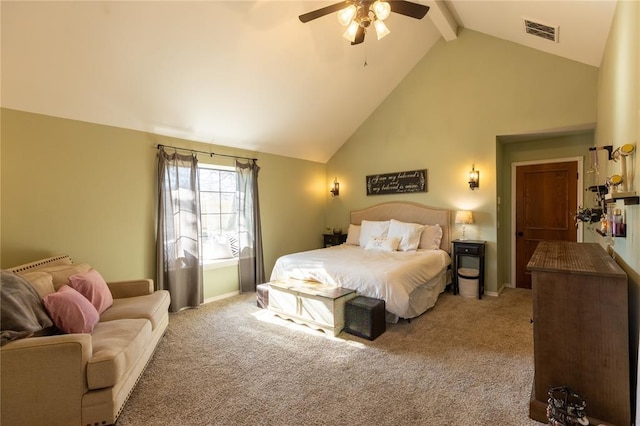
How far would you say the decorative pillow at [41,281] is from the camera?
2264mm

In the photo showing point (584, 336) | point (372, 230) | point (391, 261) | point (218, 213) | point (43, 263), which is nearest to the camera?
point (584, 336)

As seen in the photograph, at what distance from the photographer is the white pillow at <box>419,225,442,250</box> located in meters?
4.58

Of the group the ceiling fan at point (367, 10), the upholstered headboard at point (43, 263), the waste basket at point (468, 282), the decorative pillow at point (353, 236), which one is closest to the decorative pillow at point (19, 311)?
the upholstered headboard at point (43, 263)

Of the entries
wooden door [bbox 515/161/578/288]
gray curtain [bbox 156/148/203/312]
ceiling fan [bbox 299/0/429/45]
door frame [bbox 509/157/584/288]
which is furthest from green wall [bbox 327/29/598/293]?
gray curtain [bbox 156/148/203/312]

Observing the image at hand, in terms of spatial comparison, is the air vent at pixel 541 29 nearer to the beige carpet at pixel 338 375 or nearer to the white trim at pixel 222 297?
the beige carpet at pixel 338 375

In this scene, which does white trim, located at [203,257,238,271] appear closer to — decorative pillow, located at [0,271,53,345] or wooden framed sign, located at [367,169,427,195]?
decorative pillow, located at [0,271,53,345]

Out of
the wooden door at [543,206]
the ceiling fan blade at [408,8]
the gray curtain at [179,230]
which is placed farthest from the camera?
the wooden door at [543,206]

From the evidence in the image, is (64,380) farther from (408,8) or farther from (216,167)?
(408,8)

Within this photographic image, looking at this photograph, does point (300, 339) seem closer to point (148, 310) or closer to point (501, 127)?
point (148, 310)

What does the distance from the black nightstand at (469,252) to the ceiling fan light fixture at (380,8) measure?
10.7ft

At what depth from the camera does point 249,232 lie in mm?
4797

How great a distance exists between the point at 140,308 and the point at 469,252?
4139 mm

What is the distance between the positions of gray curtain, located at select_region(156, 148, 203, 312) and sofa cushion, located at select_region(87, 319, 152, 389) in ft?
4.90

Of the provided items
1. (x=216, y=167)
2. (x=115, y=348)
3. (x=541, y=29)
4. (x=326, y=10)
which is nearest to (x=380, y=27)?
(x=326, y=10)
